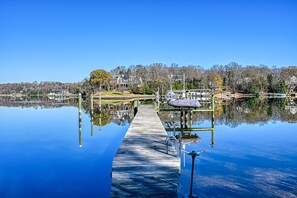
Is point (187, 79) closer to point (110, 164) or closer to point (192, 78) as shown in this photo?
point (192, 78)

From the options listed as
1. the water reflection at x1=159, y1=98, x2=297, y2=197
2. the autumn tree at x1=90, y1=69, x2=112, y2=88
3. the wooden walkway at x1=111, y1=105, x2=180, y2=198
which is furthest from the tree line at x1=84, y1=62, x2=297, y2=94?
the wooden walkway at x1=111, y1=105, x2=180, y2=198

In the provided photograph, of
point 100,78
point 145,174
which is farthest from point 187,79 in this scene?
point 145,174

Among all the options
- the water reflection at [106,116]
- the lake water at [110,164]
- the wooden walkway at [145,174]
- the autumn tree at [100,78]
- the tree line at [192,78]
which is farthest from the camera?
the autumn tree at [100,78]

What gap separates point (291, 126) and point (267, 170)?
10.4 meters

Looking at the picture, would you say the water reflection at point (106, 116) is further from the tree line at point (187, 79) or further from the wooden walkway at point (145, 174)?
the tree line at point (187, 79)

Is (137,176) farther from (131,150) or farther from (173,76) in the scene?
(173,76)

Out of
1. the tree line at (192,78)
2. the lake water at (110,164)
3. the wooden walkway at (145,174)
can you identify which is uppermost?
the tree line at (192,78)

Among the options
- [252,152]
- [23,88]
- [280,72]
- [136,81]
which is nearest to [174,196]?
[252,152]

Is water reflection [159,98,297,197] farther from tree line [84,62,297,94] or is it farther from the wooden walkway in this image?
tree line [84,62,297,94]

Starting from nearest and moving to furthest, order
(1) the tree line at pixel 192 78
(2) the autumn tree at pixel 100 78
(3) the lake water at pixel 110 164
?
(3) the lake water at pixel 110 164 → (1) the tree line at pixel 192 78 → (2) the autumn tree at pixel 100 78

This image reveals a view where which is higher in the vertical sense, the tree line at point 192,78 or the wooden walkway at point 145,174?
the tree line at point 192,78

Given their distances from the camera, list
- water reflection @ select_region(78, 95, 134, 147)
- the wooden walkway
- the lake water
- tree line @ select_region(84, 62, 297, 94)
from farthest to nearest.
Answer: tree line @ select_region(84, 62, 297, 94)
water reflection @ select_region(78, 95, 134, 147)
the lake water
the wooden walkway

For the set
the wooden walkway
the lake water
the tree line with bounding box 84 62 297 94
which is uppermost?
the tree line with bounding box 84 62 297 94

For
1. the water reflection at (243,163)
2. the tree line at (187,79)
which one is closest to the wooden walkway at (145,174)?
the water reflection at (243,163)
